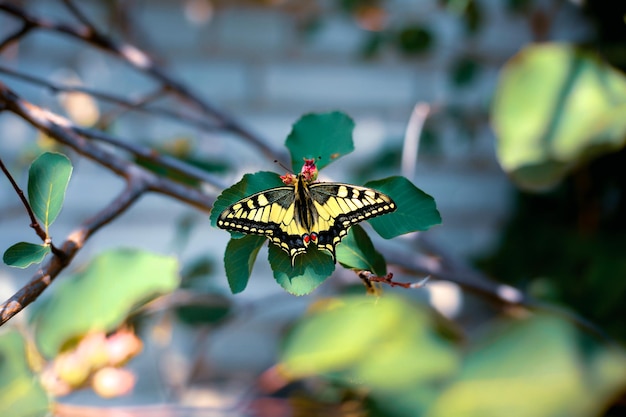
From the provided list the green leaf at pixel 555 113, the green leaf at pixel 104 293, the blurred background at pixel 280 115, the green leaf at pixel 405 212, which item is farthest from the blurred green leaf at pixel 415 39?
the green leaf at pixel 405 212

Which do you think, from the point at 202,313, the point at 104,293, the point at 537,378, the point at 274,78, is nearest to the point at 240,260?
the point at 537,378

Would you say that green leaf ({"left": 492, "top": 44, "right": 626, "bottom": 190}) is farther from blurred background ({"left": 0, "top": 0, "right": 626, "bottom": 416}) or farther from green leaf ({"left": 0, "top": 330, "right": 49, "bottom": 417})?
blurred background ({"left": 0, "top": 0, "right": 626, "bottom": 416})

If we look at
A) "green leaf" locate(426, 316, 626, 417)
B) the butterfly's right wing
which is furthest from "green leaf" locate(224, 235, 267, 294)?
"green leaf" locate(426, 316, 626, 417)

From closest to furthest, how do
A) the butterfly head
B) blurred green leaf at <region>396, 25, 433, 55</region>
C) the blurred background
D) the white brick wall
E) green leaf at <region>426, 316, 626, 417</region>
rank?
green leaf at <region>426, 316, 626, 417</region>
the butterfly head
blurred green leaf at <region>396, 25, 433, 55</region>
the blurred background
the white brick wall

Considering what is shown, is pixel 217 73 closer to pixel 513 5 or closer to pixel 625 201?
pixel 513 5

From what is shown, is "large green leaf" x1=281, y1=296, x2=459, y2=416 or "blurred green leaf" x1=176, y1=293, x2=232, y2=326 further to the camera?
"blurred green leaf" x1=176, y1=293, x2=232, y2=326

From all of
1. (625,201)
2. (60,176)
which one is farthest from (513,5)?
(60,176)

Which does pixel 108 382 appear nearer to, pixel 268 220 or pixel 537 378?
pixel 268 220
